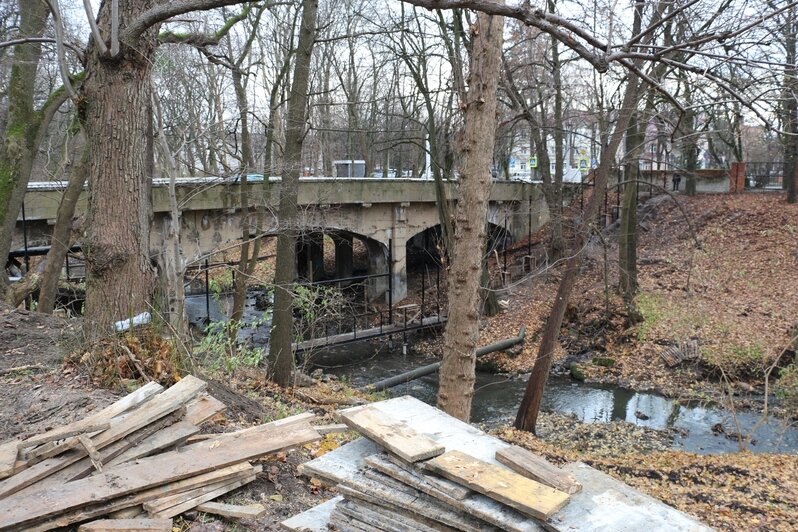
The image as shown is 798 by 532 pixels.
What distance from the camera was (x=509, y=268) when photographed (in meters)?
24.5

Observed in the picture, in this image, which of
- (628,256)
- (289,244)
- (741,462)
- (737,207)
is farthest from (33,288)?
(737,207)

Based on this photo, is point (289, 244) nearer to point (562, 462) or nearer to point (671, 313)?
point (562, 462)

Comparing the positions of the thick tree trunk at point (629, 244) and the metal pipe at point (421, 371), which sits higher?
the thick tree trunk at point (629, 244)

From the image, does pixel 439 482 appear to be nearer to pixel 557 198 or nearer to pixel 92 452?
pixel 92 452

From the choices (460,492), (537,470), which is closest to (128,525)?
(460,492)

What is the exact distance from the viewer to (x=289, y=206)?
11570mm

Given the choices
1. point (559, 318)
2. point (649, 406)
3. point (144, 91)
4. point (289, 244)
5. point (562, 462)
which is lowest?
point (649, 406)

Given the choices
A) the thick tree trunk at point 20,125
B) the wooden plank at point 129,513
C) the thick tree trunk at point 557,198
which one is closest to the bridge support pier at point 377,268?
the thick tree trunk at point 557,198

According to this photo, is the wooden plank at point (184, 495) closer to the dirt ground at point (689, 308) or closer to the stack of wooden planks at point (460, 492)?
the stack of wooden planks at point (460, 492)

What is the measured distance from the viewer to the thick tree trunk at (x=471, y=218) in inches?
275

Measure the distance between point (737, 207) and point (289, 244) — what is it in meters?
20.0

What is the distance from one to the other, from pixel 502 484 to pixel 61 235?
9.95m

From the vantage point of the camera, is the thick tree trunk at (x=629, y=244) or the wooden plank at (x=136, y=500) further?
the thick tree trunk at (x=629, y=244)

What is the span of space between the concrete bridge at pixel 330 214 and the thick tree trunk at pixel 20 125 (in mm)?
2470
